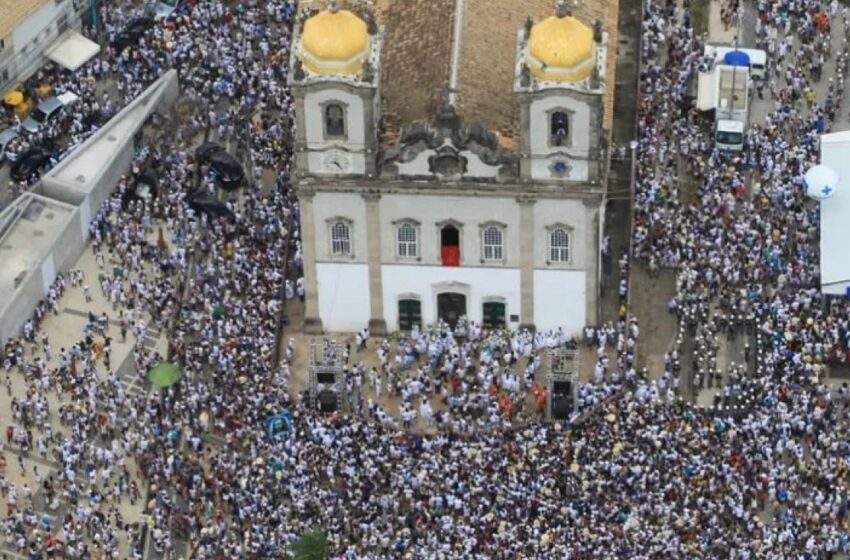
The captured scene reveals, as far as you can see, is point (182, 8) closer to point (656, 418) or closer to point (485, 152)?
point (485, 152)

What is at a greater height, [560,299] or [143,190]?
[143,190]

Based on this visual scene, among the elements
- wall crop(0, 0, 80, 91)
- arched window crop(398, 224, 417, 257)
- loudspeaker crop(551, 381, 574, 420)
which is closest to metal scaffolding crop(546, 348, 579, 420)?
loudspeaker crop(551, 381, 574, 420)

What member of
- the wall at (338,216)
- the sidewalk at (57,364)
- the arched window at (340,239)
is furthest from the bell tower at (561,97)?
the sidewalk at (57,364)

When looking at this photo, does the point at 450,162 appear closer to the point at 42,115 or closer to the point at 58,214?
the point at 58,214

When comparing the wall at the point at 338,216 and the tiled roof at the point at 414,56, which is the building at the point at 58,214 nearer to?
the wall at the point at 338,216

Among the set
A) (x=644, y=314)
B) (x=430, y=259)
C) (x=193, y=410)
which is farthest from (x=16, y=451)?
(x=644, y=314)

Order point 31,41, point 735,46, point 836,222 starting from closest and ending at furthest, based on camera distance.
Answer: point 836,222, point 31,41, point 735,46

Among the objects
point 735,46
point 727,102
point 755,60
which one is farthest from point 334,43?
point 735,46
